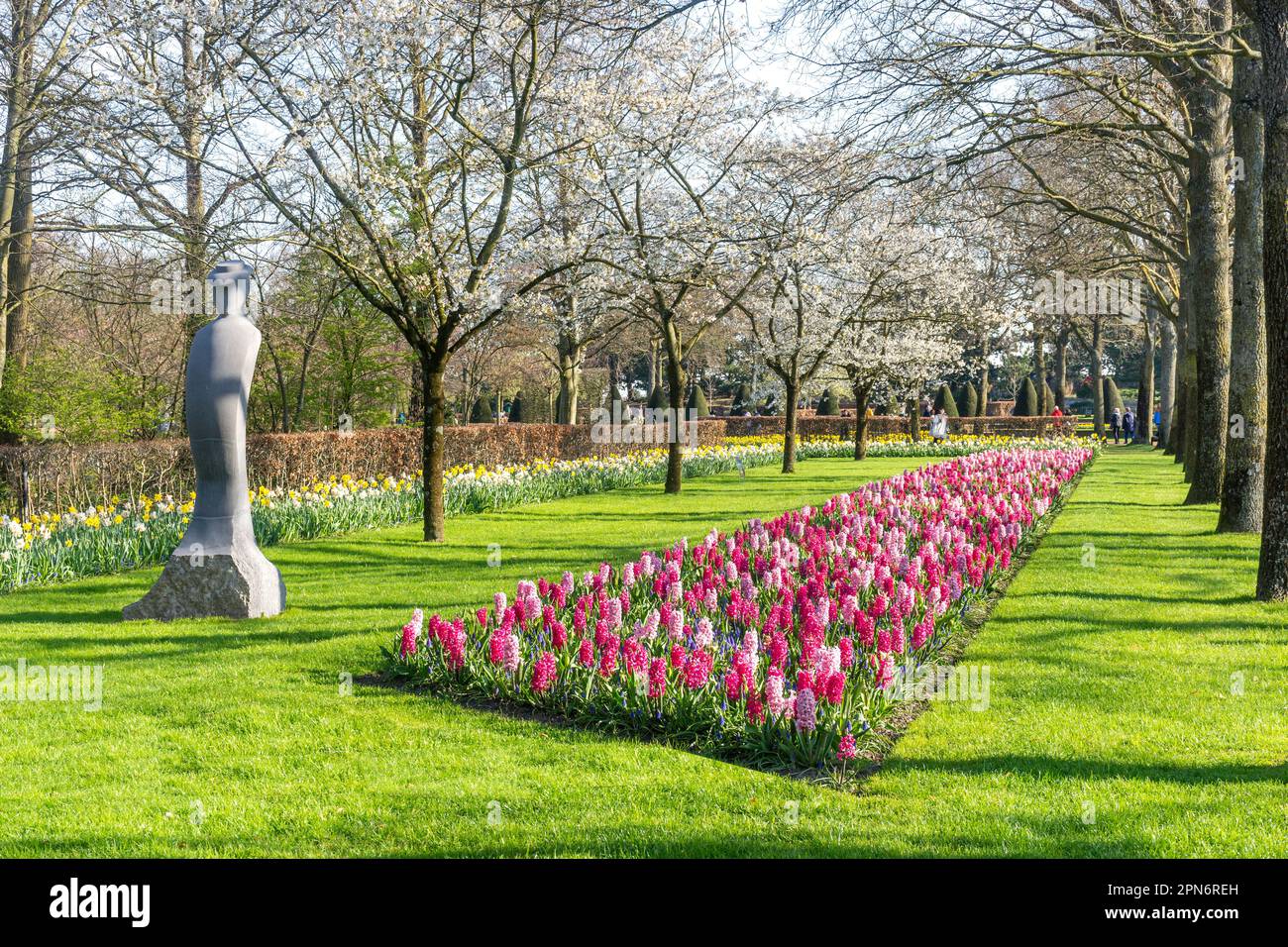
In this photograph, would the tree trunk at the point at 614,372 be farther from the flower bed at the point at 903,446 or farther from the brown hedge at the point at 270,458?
the brown hedge at the point at 270,458

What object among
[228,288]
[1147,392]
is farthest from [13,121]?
[1147,392]

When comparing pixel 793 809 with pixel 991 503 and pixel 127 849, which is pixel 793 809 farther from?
pixel 991 503

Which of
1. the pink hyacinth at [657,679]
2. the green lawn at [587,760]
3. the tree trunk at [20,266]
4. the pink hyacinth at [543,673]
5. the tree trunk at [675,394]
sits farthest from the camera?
the tree trunk at [675,394]

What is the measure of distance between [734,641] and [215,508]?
415 cm

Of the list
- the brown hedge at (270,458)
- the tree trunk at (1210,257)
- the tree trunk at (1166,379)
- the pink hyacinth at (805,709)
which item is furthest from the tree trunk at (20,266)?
the tree trunk at (1166,379)

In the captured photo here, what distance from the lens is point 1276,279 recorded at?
762 centimetres

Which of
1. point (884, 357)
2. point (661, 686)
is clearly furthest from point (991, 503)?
point (884, 357)

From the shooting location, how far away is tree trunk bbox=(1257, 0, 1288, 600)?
7336 mm

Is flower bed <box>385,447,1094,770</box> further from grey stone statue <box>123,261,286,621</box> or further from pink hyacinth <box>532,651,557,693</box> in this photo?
grey stone statue <box>123,261,286,621</box>

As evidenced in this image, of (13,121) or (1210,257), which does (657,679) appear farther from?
(13,121)

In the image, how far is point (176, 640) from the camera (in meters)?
7.34

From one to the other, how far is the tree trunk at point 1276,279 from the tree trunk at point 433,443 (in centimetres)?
795

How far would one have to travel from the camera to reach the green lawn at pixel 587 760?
3928 millimetres
